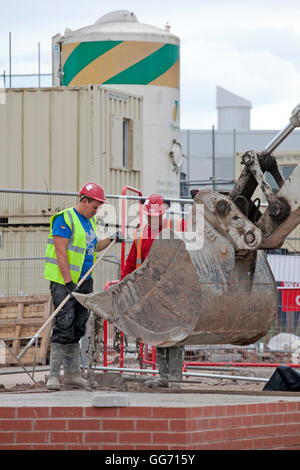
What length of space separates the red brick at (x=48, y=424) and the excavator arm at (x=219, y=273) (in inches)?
78.9

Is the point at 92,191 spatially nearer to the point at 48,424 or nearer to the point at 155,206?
the point at 155,206

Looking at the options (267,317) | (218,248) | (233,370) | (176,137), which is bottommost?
(233,370)

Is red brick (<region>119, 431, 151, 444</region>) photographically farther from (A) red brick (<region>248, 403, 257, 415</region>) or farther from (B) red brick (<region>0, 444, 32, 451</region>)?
(A) red brick (<region>248, 403, 257, 415</region>)

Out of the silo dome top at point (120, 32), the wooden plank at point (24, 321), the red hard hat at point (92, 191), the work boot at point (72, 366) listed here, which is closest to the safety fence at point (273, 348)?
the wooden plank at point (24, 321)

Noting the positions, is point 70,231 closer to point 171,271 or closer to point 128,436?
point 171,271

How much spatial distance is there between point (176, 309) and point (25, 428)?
222cm

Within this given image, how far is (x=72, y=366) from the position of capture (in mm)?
10352

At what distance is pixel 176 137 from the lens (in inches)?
898

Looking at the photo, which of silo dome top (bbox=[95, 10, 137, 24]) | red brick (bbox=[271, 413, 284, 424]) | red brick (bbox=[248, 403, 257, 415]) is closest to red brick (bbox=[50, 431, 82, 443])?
red brick (bbox=[248, 403, 257, 415])

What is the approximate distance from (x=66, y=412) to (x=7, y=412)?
1.32 ft

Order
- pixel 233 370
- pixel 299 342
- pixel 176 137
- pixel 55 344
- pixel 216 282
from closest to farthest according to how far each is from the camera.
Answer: pixel 216 282, pixel 55 344, pixel 233 370, pixel 299 342, pixel 176 137

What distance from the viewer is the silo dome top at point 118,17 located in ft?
73.3

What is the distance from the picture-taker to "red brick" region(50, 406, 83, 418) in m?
7.16
